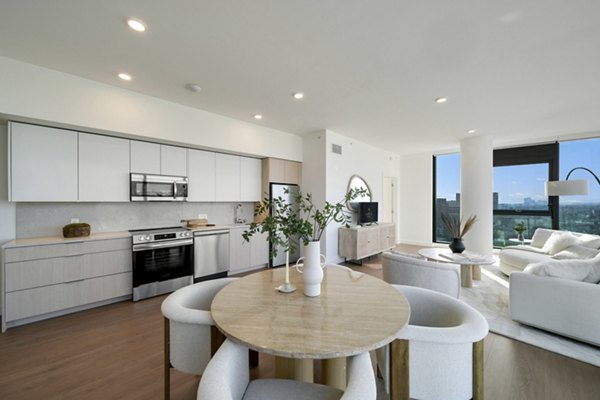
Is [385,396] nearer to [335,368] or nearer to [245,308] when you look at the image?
Result: [335,368]

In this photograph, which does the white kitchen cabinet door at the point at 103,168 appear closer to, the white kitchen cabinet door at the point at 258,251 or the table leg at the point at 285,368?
the white kitchen cabinet door at the point at 258,251

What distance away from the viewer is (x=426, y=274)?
2414 millimetres

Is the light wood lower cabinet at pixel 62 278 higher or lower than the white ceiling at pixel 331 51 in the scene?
lower

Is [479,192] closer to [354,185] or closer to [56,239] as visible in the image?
[354,185]

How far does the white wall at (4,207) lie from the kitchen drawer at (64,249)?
1.88 feet

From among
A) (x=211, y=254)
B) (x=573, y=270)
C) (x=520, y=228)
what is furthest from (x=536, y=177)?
(x=211, y=254)

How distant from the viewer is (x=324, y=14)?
1.86 m

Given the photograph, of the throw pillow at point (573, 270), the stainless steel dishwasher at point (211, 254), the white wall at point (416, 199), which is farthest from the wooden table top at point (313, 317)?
the white wall at point (416, 199)

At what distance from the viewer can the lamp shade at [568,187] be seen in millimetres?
4023

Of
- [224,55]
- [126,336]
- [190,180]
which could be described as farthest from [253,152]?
[126,336]

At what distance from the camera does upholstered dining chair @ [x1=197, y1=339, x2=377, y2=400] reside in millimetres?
826

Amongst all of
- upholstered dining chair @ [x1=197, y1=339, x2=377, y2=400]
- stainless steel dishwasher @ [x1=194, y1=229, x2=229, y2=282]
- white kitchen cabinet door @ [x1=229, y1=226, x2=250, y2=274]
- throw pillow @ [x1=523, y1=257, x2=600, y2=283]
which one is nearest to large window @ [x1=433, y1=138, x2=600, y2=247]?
throw pillow @ [x1=523, y1=257, x2=600, y2=283]

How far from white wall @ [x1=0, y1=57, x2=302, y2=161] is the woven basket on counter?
1.21 m

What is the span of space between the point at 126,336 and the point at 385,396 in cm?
248
